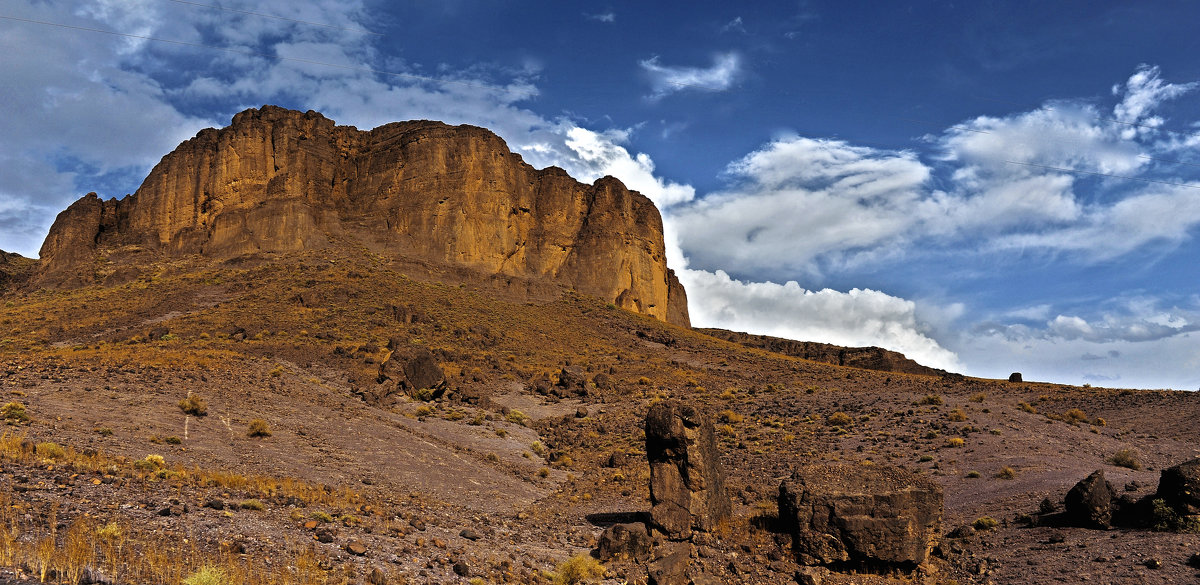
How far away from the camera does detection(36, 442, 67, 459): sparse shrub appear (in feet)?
46.4

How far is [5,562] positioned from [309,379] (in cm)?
2720

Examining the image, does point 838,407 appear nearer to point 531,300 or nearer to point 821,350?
point 531,300

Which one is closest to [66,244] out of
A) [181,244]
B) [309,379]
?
[181,244]

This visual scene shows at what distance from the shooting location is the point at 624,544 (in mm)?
15211

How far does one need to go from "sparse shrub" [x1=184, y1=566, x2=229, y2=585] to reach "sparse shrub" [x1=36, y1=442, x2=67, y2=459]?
7.19 m

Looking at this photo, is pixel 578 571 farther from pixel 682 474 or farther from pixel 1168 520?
pixel 1168 520

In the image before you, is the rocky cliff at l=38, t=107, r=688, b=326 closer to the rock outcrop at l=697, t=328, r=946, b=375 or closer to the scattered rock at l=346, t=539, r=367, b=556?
the rock outcrop at l=697, t=328, r=946, b=375

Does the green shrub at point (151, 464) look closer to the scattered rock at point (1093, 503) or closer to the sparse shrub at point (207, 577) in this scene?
the sparse shrub at point (207, 577)

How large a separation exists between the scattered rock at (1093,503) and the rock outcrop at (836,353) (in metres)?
61.7

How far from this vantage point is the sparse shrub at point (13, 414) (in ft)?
56.0

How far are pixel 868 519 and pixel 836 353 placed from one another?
7633 centimetres

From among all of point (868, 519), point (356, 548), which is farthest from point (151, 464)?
point (868, 519)

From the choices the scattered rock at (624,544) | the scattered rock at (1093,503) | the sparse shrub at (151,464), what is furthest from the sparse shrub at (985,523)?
the sparse shrub at (151,464)

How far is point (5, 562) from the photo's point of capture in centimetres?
817
